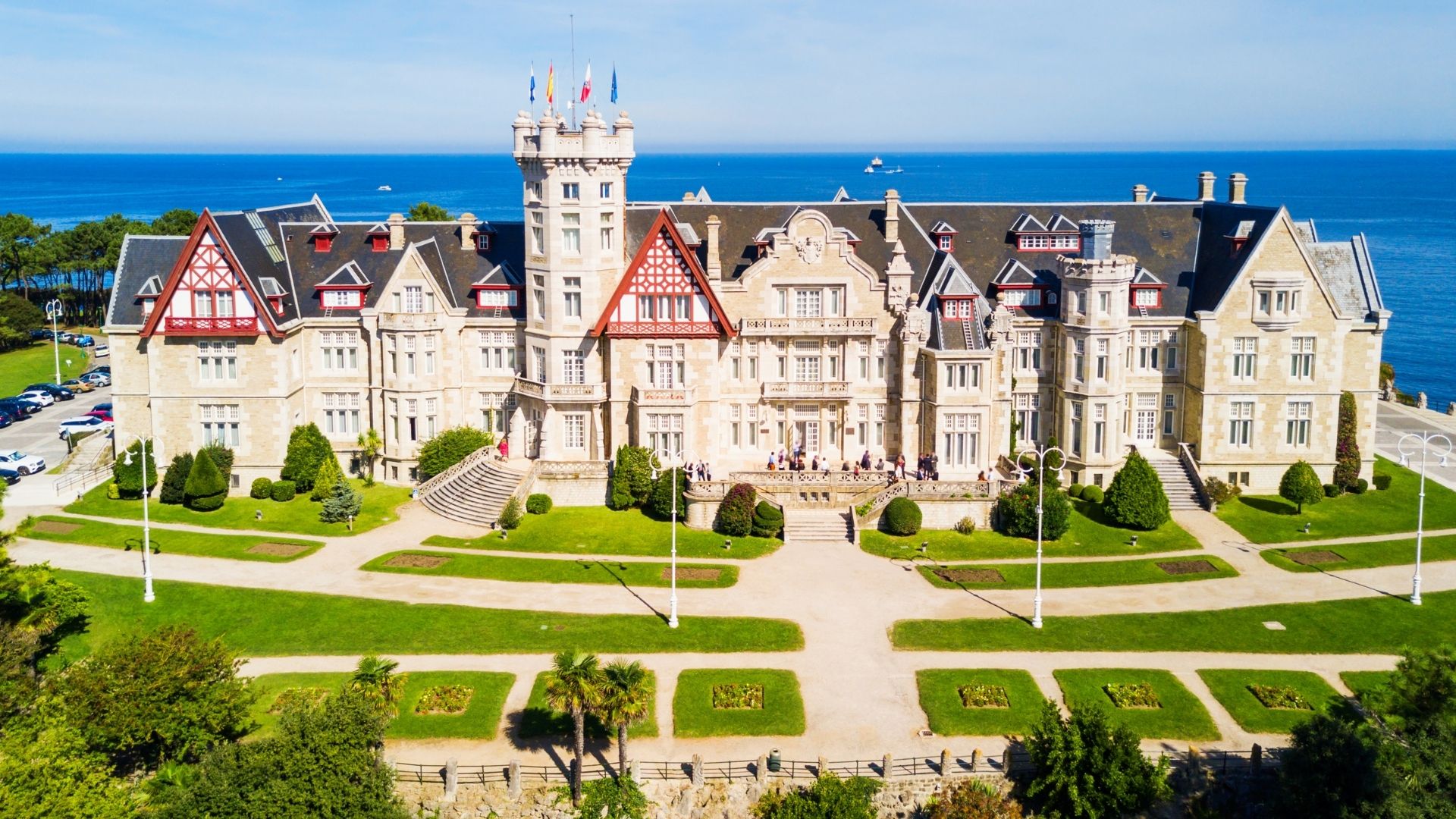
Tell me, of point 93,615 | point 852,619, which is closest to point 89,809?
point 93,615

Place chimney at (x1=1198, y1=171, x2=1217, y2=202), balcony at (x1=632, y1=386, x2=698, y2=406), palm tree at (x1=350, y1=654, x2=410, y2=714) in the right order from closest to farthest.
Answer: palm tree at (x1=350, y1=654, x2=410, y2=714), balcony at (x1=632, y1=386, x2=698, y2=406), chimney at (x1=1198, y1=171, x2=1217, y2=202)

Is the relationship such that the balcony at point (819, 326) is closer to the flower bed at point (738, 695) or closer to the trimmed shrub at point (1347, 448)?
the flower bed at point (738, 695)

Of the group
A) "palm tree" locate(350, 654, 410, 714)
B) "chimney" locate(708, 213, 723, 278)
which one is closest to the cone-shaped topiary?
"chimney" locate(708, 213, 723, 278)

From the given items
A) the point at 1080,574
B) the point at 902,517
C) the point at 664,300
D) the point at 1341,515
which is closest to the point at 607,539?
the point at 664,300

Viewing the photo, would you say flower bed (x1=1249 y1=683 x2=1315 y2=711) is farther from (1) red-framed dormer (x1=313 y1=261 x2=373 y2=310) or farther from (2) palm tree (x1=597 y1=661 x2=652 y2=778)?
(1) red-framed dormer (x1=313 y1=261 x2=373 y2=310)

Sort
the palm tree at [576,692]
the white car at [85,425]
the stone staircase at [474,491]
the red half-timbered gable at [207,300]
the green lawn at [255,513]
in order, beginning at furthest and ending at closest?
the white car at [85,425] < the red half-timbered gable at [207,300] < the stone staircase at [474,491] < the green lawn at [255,513] < the palm tree at [576,692]

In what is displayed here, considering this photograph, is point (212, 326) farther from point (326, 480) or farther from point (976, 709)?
point (976, 709)

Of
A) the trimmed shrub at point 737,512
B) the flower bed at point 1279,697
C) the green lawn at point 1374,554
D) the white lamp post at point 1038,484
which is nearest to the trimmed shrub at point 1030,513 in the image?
the white lamp post at point 1038,484

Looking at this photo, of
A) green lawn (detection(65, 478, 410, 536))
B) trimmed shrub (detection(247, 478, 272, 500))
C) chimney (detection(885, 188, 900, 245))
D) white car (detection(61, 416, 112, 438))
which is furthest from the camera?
white car (detection(61, 416, 112, 438))
